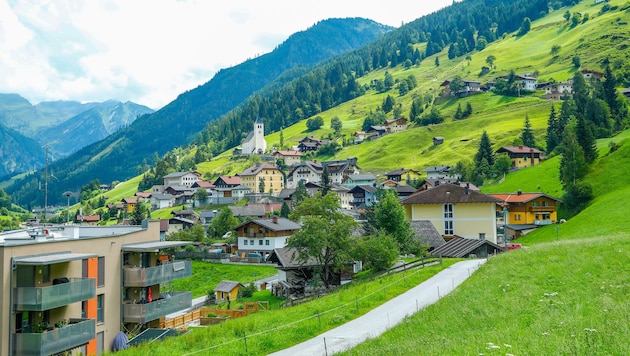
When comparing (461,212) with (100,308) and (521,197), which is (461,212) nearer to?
(521,197)

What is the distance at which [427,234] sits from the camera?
57.9 metres

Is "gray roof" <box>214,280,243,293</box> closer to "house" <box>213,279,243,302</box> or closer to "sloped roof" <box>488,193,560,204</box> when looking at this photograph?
"house" <box>213,279,243,302</box>

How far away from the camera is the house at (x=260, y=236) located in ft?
261

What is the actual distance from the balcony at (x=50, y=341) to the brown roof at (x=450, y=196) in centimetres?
4891

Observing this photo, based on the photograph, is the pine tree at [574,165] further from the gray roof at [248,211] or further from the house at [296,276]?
the gray roof at [248,211]

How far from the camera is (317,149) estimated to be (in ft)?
620

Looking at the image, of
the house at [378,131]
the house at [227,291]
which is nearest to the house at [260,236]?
the house at [227,291]

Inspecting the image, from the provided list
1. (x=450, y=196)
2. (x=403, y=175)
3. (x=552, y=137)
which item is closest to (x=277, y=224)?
(x=450, y=196)

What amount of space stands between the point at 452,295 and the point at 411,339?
7.93m

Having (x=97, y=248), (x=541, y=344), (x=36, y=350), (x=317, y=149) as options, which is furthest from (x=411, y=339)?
(x=317, y=149)

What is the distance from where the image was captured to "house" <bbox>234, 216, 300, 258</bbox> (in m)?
79.7

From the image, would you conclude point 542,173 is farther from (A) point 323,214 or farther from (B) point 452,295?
(B) point 452,295

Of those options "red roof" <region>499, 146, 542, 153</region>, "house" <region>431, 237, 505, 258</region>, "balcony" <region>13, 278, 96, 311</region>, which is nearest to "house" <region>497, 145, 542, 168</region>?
"red roof" <region>499, 146, 542, 153</region>

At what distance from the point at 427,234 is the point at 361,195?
75459 mm
